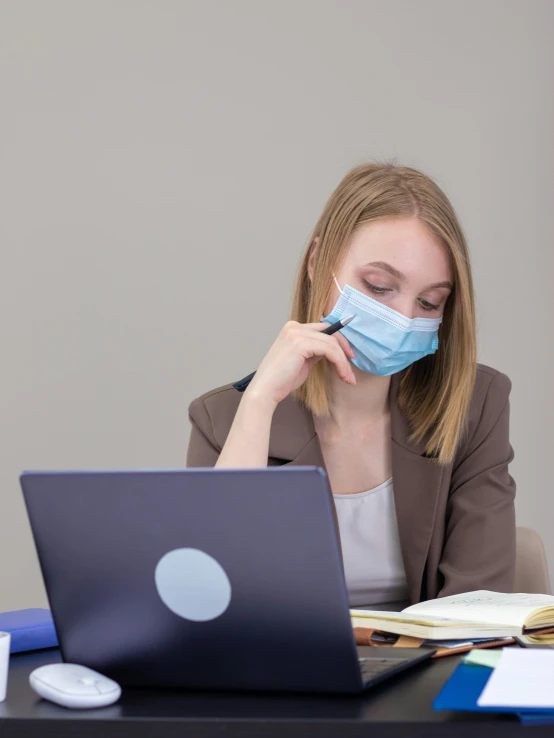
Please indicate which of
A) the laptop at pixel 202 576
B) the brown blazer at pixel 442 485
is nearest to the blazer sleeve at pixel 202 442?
the brown blazer at pixel 442 485

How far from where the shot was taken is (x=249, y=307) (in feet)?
8.86

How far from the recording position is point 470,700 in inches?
25.4

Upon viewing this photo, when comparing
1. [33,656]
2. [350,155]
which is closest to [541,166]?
[350,155]

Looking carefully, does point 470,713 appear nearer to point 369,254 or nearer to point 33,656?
point 33,656

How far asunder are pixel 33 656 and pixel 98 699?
0.94 ft

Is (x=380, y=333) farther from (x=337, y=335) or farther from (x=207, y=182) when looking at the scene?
(x=207, y=182)

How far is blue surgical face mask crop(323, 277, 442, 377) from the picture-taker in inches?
59.9

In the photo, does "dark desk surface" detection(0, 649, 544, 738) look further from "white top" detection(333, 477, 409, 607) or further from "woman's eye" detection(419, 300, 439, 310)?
"woman's eye" detection(419, 300, 439, 310)

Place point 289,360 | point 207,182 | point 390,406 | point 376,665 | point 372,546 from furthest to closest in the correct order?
point 207,182
point 390,406
point 372,546
point 289,360
point 376,665

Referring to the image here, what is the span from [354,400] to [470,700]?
104cm

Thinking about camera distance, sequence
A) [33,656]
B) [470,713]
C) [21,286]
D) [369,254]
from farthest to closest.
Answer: [21,286]
[369,254]
[33,656]
[470,713]

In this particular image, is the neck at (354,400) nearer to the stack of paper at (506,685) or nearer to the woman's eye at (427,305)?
the woman's eye at (427,305)

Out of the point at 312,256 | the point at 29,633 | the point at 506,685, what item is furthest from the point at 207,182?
the point at 506,685

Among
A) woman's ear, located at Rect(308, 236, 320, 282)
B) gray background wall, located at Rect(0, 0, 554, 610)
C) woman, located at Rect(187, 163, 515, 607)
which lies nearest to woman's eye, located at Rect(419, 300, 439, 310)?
woman, located at Rect(187, 163, 515, 607)
